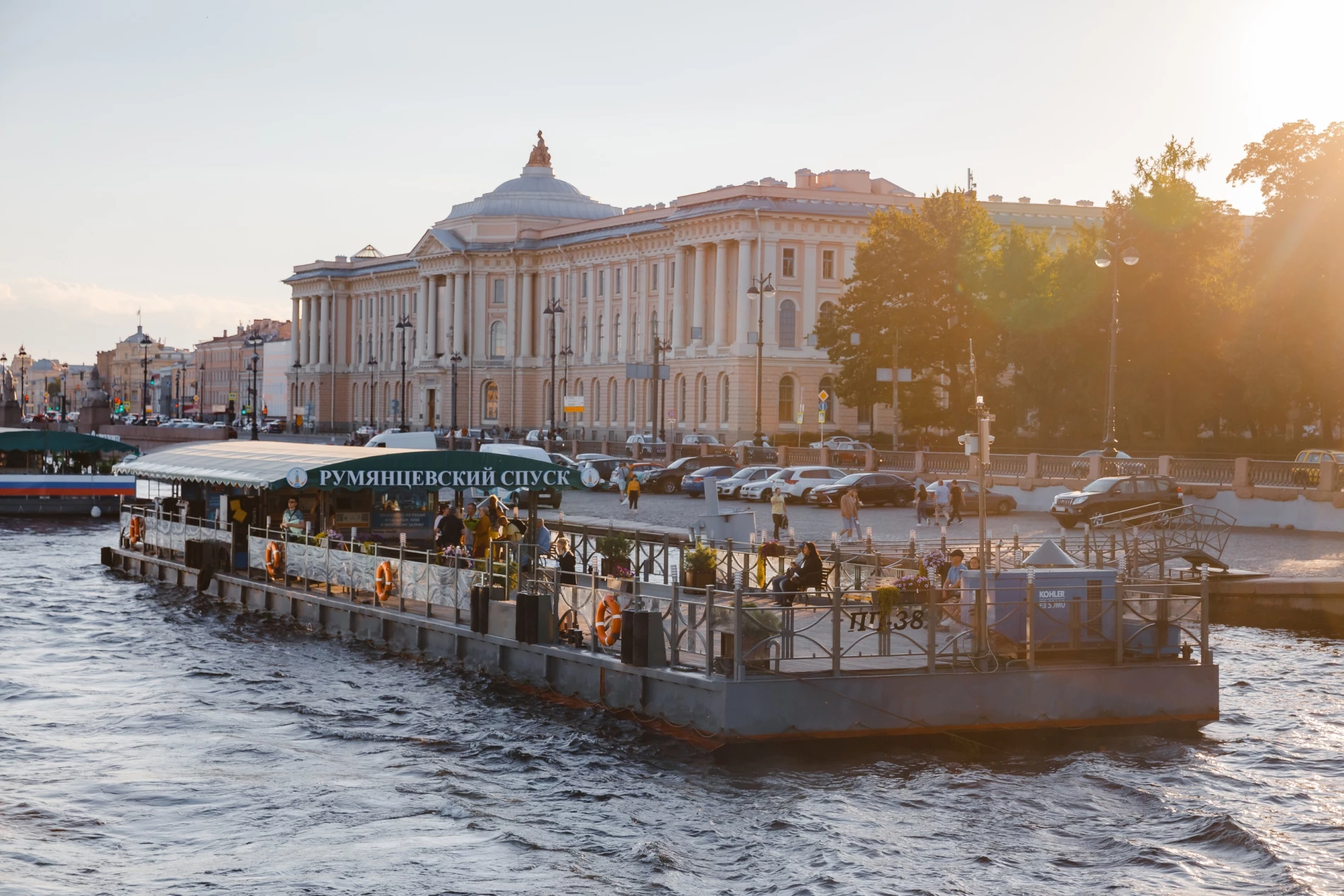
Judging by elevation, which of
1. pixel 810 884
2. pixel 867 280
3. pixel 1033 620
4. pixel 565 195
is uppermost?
pixel 565 195

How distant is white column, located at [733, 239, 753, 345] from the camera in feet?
349

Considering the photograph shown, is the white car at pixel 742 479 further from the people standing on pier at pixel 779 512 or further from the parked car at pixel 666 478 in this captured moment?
the people standing on pier at pixel 779 512

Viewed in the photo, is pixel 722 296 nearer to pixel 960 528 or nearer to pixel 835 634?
pixel 960 528

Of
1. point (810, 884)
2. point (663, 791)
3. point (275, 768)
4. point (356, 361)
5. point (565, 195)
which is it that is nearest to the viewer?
point (810, 884)

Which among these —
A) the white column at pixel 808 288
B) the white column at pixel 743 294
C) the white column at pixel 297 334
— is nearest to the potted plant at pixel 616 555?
the white column at pixel 743 294

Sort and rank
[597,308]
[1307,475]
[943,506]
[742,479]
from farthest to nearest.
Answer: [597,308]
[742,479]
[943,506]
[1307,475]

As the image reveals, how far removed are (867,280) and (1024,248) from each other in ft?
26.1

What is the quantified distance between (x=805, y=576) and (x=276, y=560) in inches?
544

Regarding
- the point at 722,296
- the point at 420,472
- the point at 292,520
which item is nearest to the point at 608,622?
the point at 420,472

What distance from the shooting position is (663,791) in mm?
20625

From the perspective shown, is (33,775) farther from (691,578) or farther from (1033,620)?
(1033,620)

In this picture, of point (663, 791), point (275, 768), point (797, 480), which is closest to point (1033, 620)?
point (663, 791)

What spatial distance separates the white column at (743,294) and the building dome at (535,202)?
Result: 4639 centimetres

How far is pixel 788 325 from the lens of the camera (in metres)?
108
